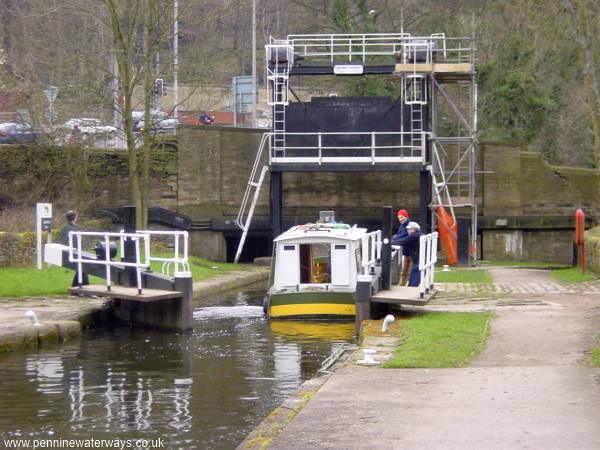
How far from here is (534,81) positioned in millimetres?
46750

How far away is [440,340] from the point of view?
15.6 meters

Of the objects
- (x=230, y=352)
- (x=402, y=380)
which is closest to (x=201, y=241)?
(x=230, y=352)

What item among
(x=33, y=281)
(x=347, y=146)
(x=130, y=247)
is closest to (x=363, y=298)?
(x=130, y=247)

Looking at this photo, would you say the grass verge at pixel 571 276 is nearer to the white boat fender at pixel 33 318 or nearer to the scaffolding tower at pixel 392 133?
the scaffolding tower at pixel 392 133

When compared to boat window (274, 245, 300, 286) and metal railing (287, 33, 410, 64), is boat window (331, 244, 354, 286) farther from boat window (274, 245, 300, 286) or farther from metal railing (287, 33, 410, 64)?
metal railing (287, 33, 410, 64)

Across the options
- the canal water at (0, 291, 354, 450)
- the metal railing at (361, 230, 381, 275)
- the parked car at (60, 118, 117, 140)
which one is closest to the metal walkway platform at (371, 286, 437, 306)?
the metal railing at (361, 230, 381, 275)

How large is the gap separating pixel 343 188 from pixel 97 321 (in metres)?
21.9

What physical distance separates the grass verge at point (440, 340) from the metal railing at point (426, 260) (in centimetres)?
65

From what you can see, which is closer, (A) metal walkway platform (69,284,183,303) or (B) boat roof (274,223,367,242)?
(A) metal walkway platform (69,284,183,303)

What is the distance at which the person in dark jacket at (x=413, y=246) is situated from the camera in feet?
71.7

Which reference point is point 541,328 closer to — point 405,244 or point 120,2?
point 405,244

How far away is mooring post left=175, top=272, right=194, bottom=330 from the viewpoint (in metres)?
20.0

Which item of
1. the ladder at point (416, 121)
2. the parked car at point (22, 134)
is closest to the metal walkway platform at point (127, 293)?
the parked car at point (22, 134)

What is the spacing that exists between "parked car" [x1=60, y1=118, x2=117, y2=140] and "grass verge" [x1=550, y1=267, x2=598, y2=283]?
14.9 metres
